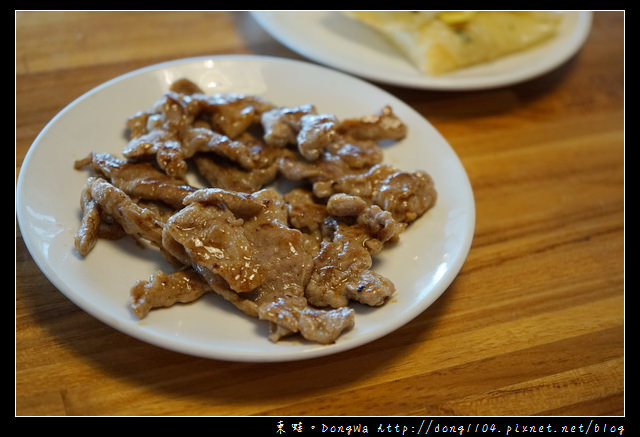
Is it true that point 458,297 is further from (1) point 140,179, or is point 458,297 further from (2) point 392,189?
(1) point 140,179

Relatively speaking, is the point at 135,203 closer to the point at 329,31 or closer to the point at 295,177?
the point at 295,177

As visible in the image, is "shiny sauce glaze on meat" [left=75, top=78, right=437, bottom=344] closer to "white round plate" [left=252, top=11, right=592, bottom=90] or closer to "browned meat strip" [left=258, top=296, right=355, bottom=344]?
"browned meat strip" [left=258, top=296, right=355, bottom=344]

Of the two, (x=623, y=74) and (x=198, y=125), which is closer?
(x=198, y=125)

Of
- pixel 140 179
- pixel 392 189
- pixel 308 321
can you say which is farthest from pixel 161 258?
pixel 392 189

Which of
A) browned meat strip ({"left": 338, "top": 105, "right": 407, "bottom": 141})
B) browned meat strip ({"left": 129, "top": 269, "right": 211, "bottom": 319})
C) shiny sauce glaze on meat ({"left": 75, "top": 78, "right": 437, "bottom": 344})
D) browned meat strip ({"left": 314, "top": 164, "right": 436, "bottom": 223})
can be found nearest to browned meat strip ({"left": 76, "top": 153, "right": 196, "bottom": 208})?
shiny sauce glaze on meat ({"left": 75, "top": 78, "right": 437, "bottom": 344})

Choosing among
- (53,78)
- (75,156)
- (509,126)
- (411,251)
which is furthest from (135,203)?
(509,126)

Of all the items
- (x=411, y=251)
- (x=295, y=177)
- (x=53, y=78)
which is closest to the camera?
(x=411, y=251)

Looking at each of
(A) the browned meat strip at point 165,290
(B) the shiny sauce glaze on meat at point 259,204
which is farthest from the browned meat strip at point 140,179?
(A) the browned meat strip at point 165,290
